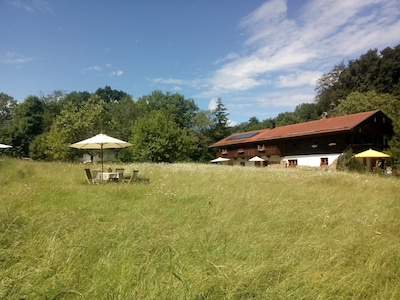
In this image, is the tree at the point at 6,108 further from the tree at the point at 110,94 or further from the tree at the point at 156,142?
the tree at the point at 156,142

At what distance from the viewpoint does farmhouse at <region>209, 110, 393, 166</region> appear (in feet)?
95.6

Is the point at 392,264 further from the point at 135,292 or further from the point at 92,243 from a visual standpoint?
the point at 92,243

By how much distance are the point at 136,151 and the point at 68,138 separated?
9.10m

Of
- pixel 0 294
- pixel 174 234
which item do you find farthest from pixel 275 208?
pixel 0 294

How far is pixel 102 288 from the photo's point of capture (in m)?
2.74

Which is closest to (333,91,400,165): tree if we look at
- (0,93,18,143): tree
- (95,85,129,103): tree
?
(95,85,129,103): tree

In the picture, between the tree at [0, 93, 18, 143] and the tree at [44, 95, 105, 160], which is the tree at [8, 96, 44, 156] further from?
the tree at [44, 95, 105, 160]

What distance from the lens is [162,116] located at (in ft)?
127

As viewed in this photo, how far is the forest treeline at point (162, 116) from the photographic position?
36.7m

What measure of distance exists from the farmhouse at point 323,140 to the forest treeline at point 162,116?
2.39 m

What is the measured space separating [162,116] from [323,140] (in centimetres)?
1980

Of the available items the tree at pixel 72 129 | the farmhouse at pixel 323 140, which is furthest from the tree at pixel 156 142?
the farmhouse at pixel 323 140

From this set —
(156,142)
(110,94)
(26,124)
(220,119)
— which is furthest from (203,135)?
(110,94)

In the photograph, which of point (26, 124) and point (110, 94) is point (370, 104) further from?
point (110, 94)
